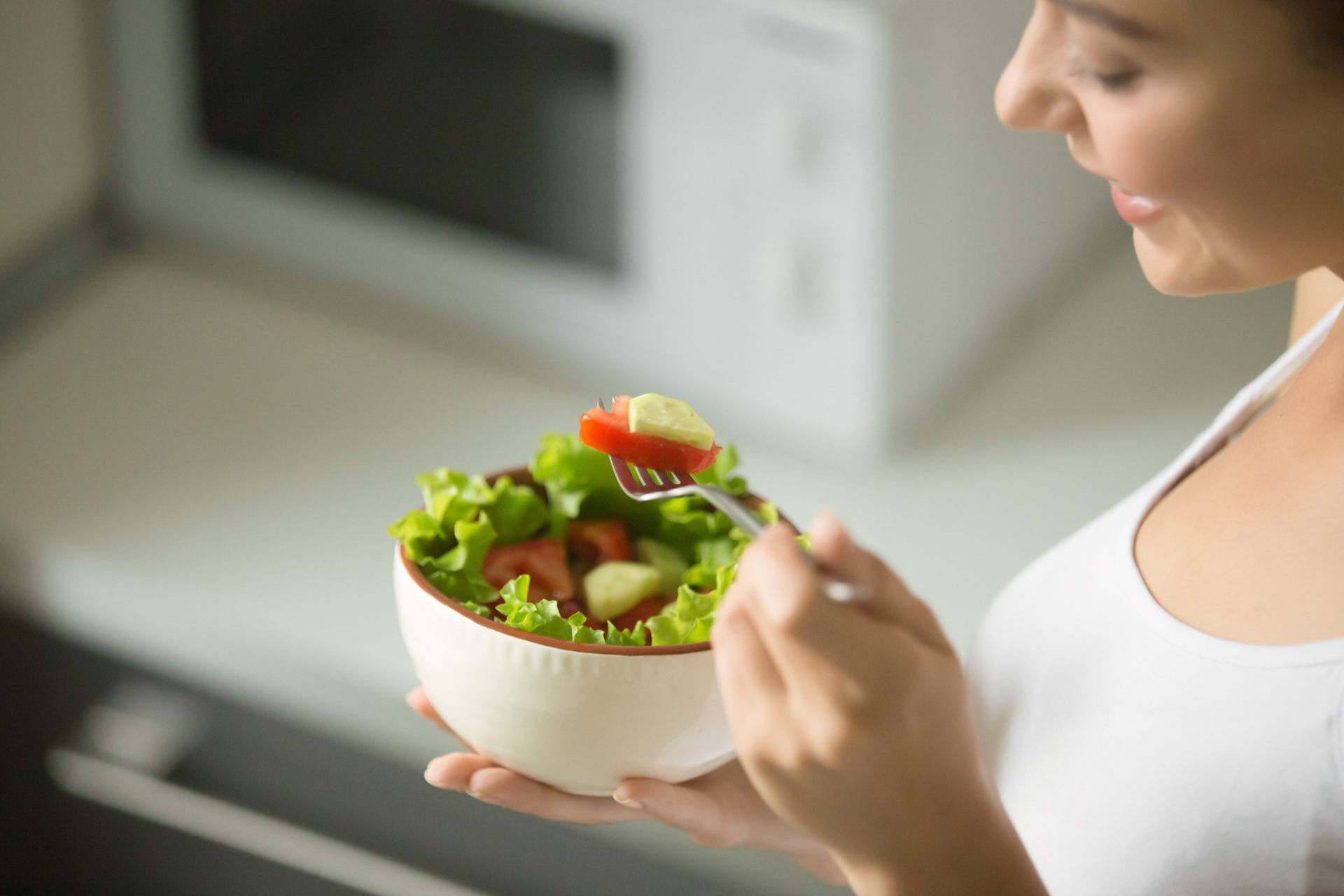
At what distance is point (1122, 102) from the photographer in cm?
46

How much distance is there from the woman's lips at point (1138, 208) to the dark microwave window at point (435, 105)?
722 millimetres

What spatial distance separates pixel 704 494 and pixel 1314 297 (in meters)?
0.34

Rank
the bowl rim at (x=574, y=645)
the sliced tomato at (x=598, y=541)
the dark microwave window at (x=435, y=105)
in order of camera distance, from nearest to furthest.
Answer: the bowl rim at (x=574, y=645) < the sliced tomato at (x=598, y=541) < the dark microwave window at (x=435, y=105)

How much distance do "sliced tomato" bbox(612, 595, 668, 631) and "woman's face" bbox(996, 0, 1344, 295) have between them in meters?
0.24

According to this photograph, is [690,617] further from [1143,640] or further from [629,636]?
[1143,640]

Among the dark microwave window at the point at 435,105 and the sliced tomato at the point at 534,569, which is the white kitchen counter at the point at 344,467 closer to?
the dark microwave window at the point at 435,105

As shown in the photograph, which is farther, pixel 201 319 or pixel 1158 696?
pixel 201 319

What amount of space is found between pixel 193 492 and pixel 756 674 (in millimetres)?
855

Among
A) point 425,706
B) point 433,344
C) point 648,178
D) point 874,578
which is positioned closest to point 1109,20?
point 874,578

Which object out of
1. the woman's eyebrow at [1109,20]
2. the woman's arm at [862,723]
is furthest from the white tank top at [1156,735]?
the woman's eyebrow at [1109,20]

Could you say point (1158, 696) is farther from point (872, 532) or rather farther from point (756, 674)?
point (872, 532)

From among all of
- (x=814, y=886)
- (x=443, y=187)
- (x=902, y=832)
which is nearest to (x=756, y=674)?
(x=902, y=832)

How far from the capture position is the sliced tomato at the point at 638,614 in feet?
1.97

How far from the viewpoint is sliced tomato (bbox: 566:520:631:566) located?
0.64 m
